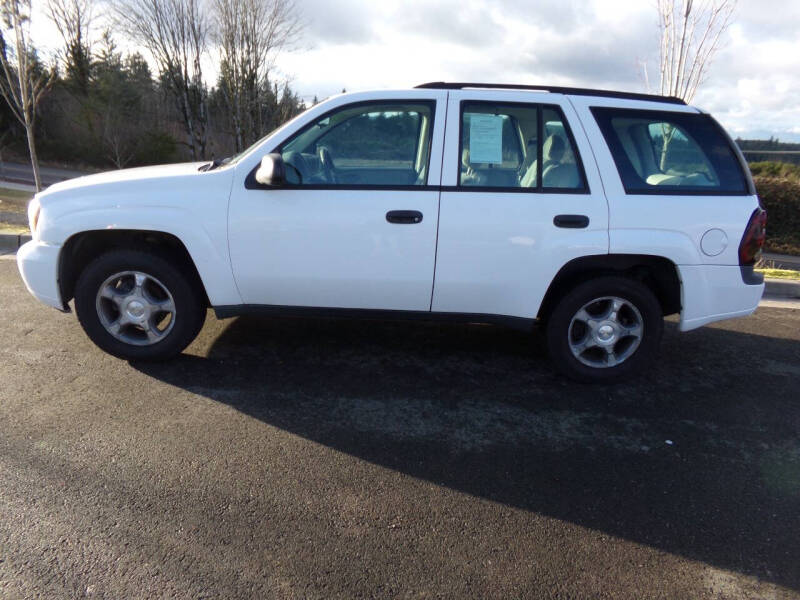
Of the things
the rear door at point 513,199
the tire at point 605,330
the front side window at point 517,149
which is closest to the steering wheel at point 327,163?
the rear door at point 513,199

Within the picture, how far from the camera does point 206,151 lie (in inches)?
811

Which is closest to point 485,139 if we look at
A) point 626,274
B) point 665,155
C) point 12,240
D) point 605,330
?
point 665,155

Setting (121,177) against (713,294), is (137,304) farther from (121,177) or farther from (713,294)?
(713,294)

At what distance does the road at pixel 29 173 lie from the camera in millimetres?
24106

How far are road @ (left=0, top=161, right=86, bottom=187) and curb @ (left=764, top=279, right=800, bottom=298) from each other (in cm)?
2562

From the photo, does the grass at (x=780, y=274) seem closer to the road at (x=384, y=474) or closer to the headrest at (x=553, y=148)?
the road at (x=384, y=474)

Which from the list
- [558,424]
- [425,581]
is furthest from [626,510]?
[425,581]

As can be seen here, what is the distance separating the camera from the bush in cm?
1388

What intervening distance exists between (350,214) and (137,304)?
164 cm

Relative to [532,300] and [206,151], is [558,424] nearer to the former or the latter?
[532,300]

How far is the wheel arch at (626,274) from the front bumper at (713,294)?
0.23 feet

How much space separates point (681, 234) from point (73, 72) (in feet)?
118

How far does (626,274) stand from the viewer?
3904 millimetres

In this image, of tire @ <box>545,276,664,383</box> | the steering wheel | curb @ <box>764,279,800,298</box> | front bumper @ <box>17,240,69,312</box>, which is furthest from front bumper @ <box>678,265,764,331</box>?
front bumper @ <box>17,240,69,312</box>
